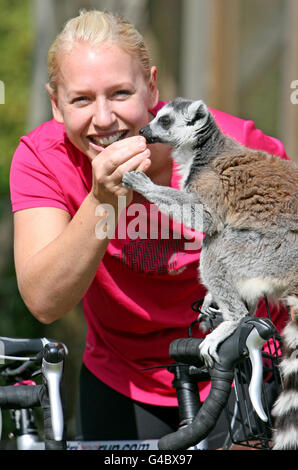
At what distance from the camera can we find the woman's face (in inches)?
64.7

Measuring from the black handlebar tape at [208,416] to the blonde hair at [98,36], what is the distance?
841 mm

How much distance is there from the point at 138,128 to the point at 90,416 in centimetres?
89

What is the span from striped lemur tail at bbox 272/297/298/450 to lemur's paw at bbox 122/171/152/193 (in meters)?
0.48

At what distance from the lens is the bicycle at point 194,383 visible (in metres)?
1.29

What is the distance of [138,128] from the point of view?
1.74 m

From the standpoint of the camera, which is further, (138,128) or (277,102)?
(277,102)

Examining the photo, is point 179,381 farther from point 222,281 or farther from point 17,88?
point 17,88

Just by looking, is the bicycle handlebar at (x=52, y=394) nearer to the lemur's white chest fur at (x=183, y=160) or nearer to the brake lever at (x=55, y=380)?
the brake lever at (x=55, y=380)

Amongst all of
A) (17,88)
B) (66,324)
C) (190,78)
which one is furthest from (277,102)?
(17,88)

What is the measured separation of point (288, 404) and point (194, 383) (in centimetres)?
37

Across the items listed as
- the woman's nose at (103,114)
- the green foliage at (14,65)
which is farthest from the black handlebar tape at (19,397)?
the green foliage at (14,65)

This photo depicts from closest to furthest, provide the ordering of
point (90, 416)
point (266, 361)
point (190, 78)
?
point (266, 361)
point (90, 416)
point (190, 78)

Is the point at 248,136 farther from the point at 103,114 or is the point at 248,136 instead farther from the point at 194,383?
the point at 194,383

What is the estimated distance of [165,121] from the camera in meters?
1.83
